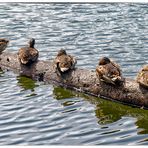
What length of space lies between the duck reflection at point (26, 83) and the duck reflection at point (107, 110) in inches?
40.0

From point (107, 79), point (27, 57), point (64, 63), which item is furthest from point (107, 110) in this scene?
point (27, 57)

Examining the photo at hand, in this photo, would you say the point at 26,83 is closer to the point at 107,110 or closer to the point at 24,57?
the point at 24,57

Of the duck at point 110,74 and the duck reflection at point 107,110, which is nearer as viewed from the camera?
the duck reflection at point 107,110

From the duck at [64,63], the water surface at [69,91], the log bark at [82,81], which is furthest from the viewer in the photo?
the duck at [64,63]

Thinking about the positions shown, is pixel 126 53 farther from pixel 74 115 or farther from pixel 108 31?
pixel 74 115

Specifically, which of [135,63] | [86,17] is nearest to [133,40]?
[135,63]

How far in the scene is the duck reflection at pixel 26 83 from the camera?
16.8 meters

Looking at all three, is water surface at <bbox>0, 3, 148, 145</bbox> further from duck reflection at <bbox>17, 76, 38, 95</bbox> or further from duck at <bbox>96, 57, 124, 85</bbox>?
duck at <bbox>96, 57, 124, 85</bbox>

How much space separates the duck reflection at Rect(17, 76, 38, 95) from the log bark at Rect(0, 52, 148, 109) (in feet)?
0.49

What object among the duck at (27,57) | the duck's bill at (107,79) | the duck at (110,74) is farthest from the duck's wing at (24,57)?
the duck's bill at (107,79)

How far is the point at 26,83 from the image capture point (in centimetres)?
1731

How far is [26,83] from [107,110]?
12.3 ft

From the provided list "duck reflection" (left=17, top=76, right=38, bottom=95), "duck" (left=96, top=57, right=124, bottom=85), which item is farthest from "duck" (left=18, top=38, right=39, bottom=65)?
"duck" (left=96, top=57, right=124, bottom=85)

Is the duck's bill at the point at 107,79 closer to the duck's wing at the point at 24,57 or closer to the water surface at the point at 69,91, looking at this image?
the water surface at the point at 69,91
